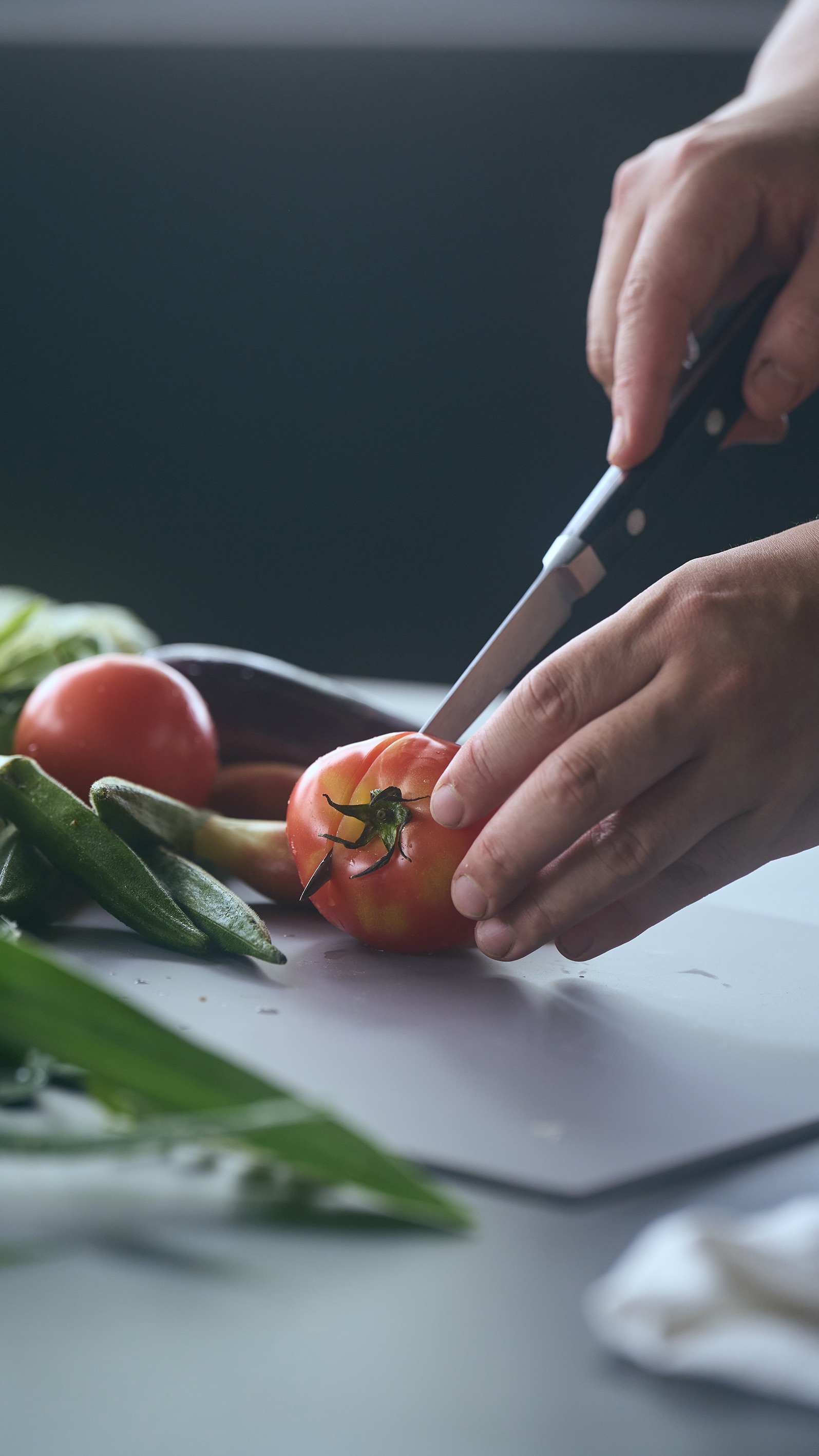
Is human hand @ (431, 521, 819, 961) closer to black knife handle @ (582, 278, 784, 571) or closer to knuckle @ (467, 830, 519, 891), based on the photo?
knuckle @ (467, 830, 519, 891)

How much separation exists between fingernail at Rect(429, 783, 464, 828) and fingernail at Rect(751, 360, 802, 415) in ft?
2.19

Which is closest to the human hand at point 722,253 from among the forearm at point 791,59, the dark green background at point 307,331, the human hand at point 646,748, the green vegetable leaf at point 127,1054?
the forearm at point 791,59

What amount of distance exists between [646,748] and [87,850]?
45 centimetres

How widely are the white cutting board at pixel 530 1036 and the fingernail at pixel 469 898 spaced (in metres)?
0.06

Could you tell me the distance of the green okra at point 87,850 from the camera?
3.01ft

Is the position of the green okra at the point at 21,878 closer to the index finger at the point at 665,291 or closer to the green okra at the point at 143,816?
the green okra at the point at 143,816

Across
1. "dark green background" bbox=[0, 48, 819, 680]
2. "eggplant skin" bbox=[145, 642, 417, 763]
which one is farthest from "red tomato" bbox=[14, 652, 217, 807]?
"dark green background" bbox=[0, 48, 819, 680]

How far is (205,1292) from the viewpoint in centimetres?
44

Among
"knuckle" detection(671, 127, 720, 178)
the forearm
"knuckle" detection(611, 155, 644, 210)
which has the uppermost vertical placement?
the forearm

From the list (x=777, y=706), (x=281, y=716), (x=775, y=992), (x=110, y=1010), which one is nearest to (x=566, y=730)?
(x=777, y=706)

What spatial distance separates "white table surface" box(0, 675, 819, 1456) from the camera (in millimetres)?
375

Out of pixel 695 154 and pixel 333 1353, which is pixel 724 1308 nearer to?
pixel 333 1353

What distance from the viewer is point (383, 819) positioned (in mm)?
882

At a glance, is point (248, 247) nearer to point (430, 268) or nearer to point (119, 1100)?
→ point (430, 268)
